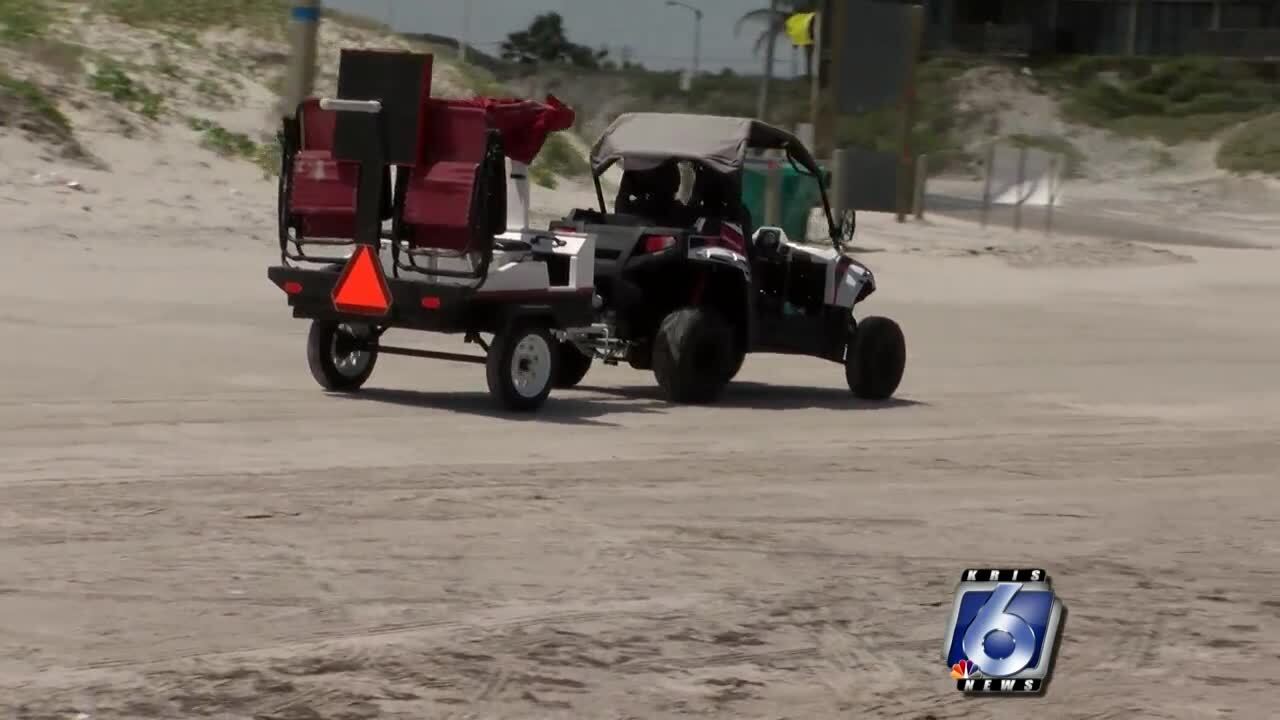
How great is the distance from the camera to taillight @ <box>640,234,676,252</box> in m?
15.4

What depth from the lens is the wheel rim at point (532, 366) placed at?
47.2 feet

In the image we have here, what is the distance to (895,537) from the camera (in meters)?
10.5

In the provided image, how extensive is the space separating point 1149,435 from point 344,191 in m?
5.19

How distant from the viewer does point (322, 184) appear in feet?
47.0

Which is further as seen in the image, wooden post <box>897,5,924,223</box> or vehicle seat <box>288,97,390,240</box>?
wooden post <box>897,5,924,223</box>

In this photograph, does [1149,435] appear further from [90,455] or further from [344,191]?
[90,455]

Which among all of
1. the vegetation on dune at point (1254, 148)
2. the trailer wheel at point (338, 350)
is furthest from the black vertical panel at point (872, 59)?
the vegetation on dune at point (1254, 148)

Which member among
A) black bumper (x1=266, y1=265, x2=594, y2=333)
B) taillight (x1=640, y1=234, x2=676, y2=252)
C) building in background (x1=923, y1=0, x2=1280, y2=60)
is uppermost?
building in background (x1=923, y1=0, x2=1280, y2=60)

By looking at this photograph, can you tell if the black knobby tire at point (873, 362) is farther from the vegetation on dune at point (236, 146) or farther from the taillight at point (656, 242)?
the vegetation on dune at point (236, 146)

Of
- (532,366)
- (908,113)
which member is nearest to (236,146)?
(908,113)

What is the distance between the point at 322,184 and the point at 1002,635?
26.0 ft

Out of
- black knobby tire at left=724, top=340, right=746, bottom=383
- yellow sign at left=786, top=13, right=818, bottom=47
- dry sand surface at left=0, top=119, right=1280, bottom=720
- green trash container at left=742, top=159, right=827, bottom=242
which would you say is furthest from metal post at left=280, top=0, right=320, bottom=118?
yellow sign at left=786, top=13, right=818, bottom=47

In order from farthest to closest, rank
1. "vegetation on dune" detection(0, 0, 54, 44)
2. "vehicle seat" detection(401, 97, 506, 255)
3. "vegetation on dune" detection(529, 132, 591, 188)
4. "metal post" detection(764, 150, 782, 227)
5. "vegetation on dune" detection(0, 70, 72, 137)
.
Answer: "vegetation on dune" detection(529, 132, 591, 188) < "metal post" detection(764, 150, 782, 227) < "vegetation on dune" detection(0, 0, 54, 44) < "vegetation on dune" detection(0, 70, 72, 137) < "vehicle seat" detection(401, 97, 506, 255)

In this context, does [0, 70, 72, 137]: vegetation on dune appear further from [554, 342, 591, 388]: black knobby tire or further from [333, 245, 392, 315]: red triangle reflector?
[333, 245, 392, 315]: red triangle reflector
